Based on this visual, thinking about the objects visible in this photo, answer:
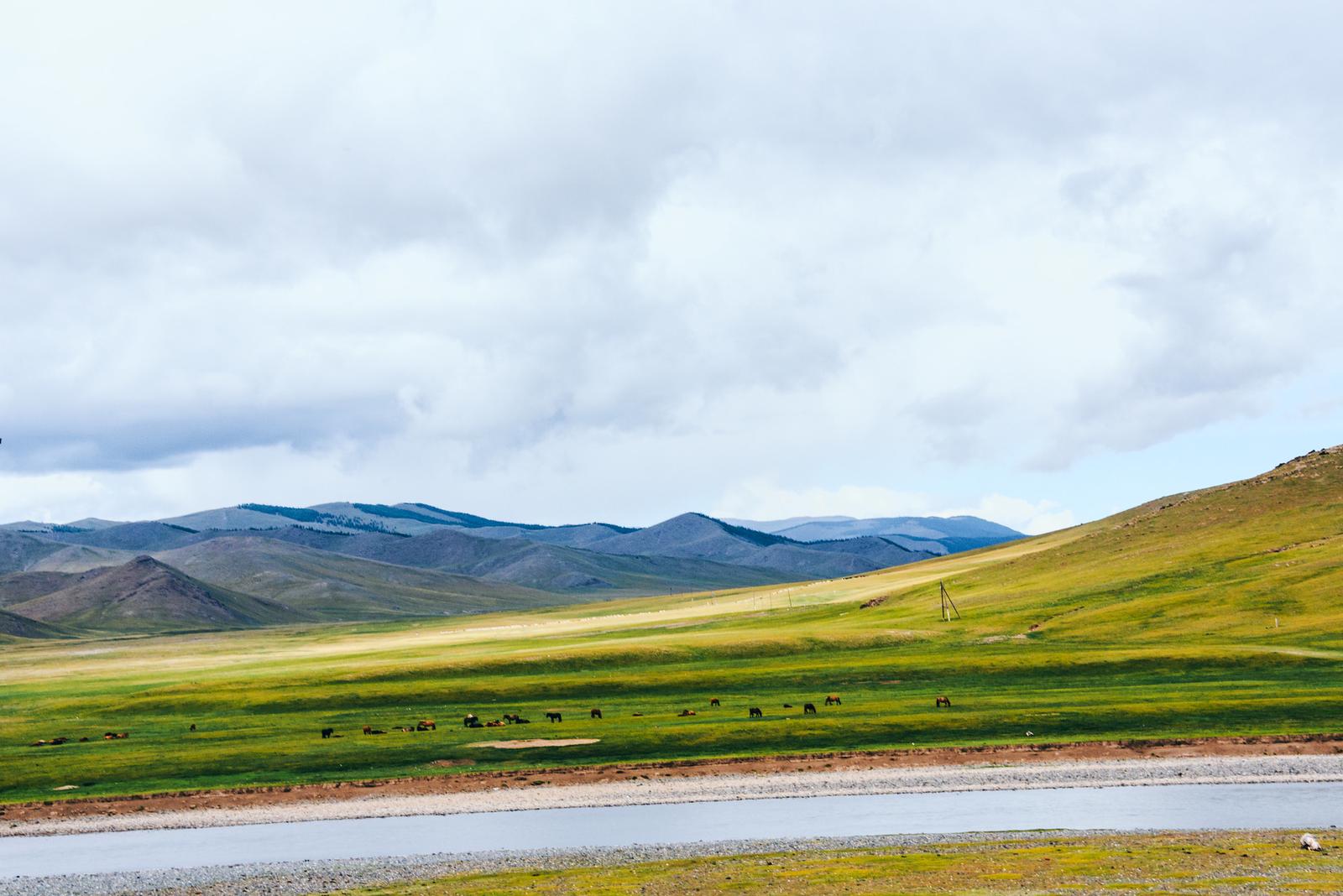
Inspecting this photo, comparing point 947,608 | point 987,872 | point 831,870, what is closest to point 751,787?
point 831,870

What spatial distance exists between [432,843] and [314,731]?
39.9m

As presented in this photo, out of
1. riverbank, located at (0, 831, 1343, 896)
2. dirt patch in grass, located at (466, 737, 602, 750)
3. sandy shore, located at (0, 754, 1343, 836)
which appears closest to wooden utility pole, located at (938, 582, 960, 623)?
dirt patch in grass, located at (466, 737, 602, 750)

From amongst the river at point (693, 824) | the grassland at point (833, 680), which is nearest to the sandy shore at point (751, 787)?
the river at point (693, 824)

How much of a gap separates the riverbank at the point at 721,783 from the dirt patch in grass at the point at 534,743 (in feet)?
24.8

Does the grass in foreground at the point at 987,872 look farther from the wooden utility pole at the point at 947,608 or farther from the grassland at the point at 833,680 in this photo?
the wooden utility pole at the point at 947,608

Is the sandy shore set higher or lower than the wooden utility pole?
lower

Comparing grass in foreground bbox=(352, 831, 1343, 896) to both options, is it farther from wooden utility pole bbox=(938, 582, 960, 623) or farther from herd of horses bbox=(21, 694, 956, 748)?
wooden utility pole bbox=(938, 582, 960, 623)

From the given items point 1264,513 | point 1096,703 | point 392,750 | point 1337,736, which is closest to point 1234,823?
point 1337,736

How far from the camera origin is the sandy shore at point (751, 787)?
212 ft

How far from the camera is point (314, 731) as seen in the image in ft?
305

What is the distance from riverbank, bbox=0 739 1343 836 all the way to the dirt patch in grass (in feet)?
24.8

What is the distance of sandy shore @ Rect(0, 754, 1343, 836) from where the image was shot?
64688 mm

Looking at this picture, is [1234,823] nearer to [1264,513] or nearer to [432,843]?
[432,843]

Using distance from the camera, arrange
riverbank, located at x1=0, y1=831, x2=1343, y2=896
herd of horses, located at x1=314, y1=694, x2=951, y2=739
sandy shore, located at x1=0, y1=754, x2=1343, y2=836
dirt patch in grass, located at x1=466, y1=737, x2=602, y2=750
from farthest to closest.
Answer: herd of horses, located at x1=314, y1=694, x2=951, y2=739 → dirt patch in grass, located at x1=466, y1=737, x2=602, y2=750 → sandy shore, located at x1=0, y1=754, x2=1343, y2=836 → riverbank, located at x1=0, y1=831, x2=1343, y2=896
